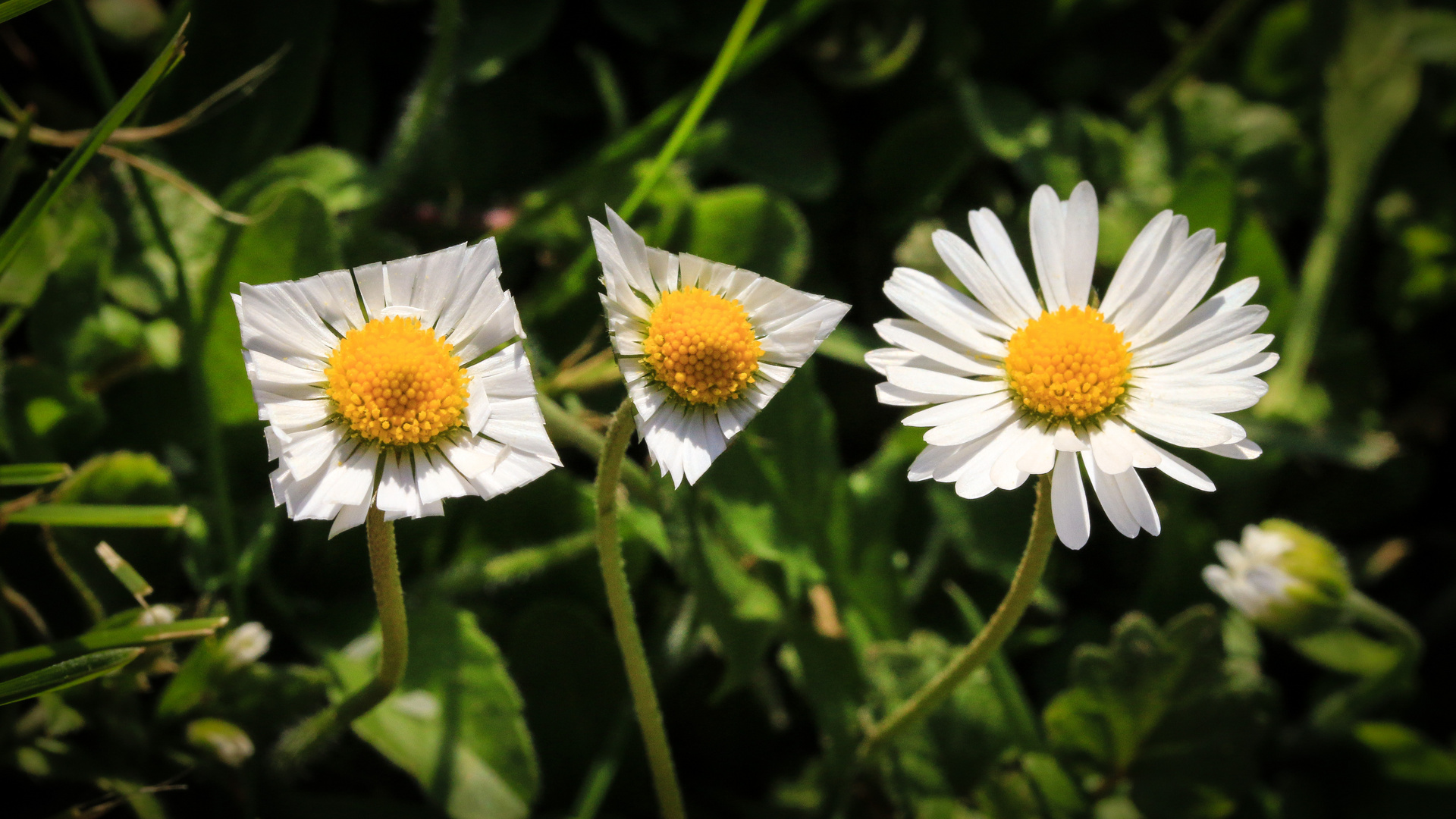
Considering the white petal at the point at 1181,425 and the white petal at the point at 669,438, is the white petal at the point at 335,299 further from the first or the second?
the white petal at the point at 1181,425

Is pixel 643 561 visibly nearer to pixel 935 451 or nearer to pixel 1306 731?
pixel 935 451

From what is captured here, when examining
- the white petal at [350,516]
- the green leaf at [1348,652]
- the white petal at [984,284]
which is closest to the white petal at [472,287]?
the white petal at [350,516]

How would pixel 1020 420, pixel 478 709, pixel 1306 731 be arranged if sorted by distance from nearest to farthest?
pixel 1020 420 < pixel 478 709 < pixel 1306 731

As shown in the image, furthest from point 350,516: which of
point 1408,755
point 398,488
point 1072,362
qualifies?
point 1408,755

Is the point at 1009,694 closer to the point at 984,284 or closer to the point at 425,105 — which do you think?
the point at 984,284

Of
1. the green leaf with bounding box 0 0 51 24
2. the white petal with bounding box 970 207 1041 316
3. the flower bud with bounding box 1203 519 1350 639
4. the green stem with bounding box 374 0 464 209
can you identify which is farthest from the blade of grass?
the flower bud with bounding box 1203 519 1350 639

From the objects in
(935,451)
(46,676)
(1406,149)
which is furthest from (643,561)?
(1406,149)
